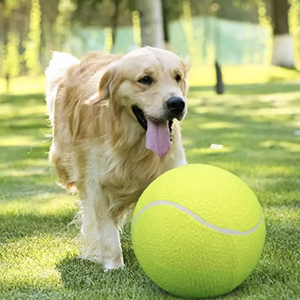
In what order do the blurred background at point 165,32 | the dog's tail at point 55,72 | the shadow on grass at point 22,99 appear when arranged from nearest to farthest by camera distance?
the dog's tail at point 55,72, the shadow on grass at point 22,99, the blurred background at point 165,32

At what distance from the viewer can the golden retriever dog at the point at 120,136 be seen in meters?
3.50

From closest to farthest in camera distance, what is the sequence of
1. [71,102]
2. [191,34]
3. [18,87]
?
[71,102] < [18,87] < [191,34]

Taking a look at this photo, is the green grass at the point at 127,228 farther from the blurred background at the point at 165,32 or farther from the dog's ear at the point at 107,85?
the blurred background at the point at 165,32

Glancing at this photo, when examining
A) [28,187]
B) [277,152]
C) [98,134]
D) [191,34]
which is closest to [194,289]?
[98,134]

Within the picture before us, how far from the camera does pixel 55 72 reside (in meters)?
5.00

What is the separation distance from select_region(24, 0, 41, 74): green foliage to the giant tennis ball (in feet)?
71.1

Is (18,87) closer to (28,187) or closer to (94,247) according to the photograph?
(28,187)

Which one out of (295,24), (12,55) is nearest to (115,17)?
(12,55)

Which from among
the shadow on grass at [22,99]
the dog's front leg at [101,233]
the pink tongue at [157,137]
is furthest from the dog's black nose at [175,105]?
the shadow on grass at [22,99]

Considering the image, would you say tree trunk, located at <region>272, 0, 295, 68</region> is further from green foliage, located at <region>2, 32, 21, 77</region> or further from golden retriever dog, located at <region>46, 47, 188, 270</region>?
golden retriever dog, located at <region>46, 47, 188, 270</region>

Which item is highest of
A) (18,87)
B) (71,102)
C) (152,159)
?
(71,102)

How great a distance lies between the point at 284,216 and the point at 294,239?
2.15 feet

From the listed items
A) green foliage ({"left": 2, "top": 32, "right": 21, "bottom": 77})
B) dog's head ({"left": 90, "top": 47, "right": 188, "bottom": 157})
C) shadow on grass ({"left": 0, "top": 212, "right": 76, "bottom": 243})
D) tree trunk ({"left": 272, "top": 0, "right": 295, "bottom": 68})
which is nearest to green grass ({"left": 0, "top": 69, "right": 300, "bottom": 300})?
shadow on grass ({"left": 0, "top": 212, "right": 76, "bottom": 243})

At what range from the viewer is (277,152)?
8.12 metres
